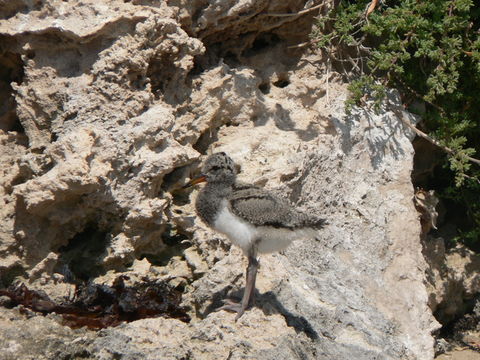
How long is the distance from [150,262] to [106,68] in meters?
1.77

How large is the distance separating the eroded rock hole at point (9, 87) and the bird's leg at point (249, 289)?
2561mm

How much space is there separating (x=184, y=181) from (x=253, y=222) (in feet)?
3.65

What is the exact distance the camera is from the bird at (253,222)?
18.5 ft

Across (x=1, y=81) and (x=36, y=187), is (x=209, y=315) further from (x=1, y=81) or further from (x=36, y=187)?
(x=1, y=81)

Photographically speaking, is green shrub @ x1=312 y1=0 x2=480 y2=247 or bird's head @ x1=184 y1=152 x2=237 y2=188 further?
green shrub @ x1=312 y1=0 x2=480 y2=247

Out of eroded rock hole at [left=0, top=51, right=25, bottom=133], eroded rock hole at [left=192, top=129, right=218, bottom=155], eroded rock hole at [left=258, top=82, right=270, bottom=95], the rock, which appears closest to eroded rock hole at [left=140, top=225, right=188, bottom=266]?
eroded rock hole at [left=192, top=129, right=218, bottom=155]

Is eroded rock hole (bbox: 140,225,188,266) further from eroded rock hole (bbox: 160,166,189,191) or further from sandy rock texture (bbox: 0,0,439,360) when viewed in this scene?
eroded rock hole (bbox: 160,166,189,191)

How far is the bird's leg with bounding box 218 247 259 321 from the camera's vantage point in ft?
18.0

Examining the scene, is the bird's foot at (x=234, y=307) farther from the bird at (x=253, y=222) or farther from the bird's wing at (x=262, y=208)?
the bird's wing at (x=262, y=208)

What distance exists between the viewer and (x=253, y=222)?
5684 millimetres

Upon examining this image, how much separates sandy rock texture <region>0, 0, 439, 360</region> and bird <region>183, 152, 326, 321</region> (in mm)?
357

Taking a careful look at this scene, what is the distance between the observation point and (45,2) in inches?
252

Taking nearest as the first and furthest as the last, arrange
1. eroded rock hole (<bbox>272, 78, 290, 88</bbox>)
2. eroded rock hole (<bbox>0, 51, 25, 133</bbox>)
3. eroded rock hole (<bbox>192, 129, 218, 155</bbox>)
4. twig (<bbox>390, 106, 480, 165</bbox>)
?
eroded rock hole (<bbox>0, 51, 25, 133</bbox>) → eroded rock hole (<bbox>192, 129, 218, 155</bbox>) → twig (<bbox>390, 106, 480, 165</bbox>) → eroded rock hole (<bbox>272, 78, 290, 88</bbox>)

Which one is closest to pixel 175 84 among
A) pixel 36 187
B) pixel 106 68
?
pixel 106 68
